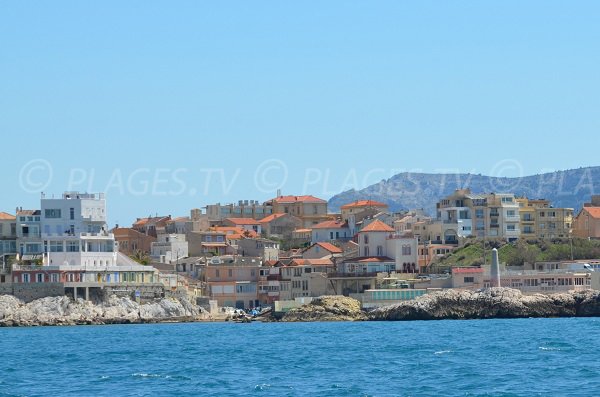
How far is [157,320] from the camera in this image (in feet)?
380

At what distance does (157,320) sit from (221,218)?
156ft

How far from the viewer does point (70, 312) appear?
371 feet

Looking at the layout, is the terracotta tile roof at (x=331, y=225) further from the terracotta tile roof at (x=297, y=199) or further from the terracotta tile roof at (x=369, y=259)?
the terracotta tile roof at (x=369, y=259)

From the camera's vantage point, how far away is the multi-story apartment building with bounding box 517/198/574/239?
5512 inches

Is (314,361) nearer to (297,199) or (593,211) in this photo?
(593,211)

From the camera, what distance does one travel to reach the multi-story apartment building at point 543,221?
140000mm

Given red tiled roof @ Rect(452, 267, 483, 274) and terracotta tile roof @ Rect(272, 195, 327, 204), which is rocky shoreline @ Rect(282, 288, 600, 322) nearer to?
red tiled roof @ Rect(452, 267, 483, 274)

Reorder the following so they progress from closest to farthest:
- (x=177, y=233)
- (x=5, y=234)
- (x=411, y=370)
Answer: (x=411, y=370) → (x=5, y=234) → (x=177, y=233)

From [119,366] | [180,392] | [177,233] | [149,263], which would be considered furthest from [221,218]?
[180,392]

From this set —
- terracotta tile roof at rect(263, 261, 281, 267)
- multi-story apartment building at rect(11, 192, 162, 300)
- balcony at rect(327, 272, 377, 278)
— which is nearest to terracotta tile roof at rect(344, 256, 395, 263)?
balcony at rect(327, 272, 377, 278)

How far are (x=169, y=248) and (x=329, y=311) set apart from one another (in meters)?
26.8

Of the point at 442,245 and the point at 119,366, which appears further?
the point at 442,245

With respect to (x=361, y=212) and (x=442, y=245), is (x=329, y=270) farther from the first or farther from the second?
(x=361, y=212)

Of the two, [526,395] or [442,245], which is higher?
[442,245]
